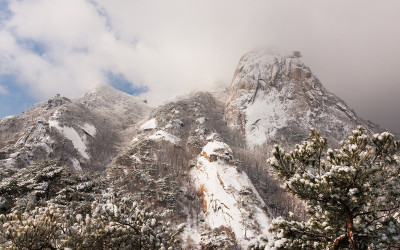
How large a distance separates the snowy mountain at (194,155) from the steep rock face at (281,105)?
0.48 meters

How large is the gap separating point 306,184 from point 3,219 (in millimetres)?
8902

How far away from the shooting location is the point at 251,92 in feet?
358

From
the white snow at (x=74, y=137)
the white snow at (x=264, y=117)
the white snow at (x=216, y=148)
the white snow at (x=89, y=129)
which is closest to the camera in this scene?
the white snow at (x=216, y=148)

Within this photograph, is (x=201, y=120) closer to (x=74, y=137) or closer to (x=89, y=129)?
(x=89, y=129)

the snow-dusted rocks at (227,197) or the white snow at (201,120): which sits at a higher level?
the white snow at (201,120)

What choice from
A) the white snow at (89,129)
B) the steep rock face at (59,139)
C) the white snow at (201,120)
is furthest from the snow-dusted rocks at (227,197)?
the white snow at (89,129)

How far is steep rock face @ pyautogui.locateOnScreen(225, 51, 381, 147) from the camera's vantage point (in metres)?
91.8

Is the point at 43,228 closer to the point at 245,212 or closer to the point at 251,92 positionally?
the point at 245,212

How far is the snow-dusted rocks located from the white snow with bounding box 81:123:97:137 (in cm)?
4623

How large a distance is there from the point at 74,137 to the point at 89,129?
42.9ft

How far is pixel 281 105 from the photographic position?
101 m

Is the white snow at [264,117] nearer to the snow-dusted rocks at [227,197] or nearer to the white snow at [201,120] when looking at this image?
the white snow at [201,120]

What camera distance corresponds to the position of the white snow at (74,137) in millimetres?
64500

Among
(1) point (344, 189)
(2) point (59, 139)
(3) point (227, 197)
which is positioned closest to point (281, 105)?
(3) point (227, 197)
